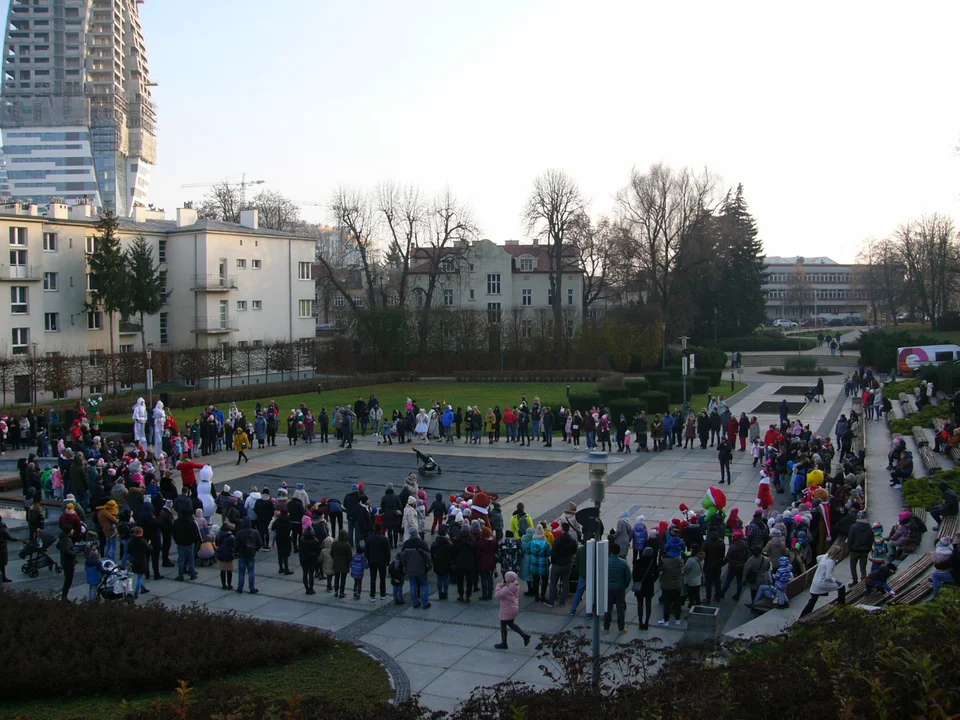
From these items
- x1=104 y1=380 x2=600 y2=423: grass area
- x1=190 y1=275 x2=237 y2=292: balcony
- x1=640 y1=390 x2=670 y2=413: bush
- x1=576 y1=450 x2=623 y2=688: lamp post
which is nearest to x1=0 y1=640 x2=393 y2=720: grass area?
x1=576 y1=450 x2=623 y2=688: lamp post

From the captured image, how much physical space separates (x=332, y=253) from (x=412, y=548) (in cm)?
9875

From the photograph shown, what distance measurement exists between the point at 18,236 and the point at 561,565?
44.6m

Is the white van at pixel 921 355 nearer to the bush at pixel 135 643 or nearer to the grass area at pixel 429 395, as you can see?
the grass area at pixel 429 395

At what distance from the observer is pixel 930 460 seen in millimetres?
→ 22016

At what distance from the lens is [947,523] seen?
587 inches

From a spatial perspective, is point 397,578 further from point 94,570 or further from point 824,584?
point 824,584

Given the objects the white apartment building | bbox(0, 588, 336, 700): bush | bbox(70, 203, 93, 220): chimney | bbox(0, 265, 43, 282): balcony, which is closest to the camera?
bbox(0, 588, 336, 700): bush

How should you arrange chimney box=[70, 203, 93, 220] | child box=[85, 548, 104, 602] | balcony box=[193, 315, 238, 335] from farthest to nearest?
balcony box=[193, 315, 238, 335] < chimney box=[70, 203, 93, 220] < child box=[85, 548, 104, 602]

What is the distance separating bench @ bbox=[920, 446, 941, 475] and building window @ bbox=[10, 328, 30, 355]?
4406 centimetres

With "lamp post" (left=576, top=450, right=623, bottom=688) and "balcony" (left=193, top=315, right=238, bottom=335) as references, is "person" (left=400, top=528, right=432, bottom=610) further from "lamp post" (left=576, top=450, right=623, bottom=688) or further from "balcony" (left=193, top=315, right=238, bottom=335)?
"balcony" (left=193, top=315, right=238, bottom=335)

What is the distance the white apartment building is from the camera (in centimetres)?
4806

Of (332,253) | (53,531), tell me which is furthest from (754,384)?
(332,253)

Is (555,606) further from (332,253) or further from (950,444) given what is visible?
(332,253)

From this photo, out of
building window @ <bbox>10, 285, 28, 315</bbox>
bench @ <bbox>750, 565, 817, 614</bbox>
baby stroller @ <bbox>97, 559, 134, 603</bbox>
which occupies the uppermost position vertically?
building window @ <bbox>10, 285, 28, 315</bbox>
